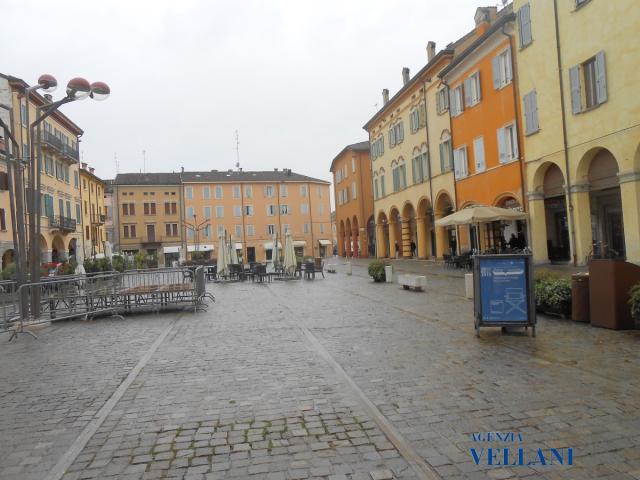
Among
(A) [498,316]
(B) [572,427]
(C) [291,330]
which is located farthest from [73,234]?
(B) [572,427]

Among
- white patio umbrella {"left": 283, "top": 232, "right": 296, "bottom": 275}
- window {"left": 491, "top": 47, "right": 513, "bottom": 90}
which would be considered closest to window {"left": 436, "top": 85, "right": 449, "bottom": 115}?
window {"left": 491, "top": 47, "right": 513, "bottom": 90}

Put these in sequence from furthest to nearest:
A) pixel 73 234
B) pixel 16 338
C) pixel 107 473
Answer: pixel 73 234, pixel 16 338, pixel 107 473

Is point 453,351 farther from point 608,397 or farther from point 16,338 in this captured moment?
point 16,338

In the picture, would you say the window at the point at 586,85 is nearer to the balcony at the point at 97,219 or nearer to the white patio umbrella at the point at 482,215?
the white patio umbrella at the point at 482,215

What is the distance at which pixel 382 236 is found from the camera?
46469mm

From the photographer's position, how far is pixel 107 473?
Answer: 375 centimetres

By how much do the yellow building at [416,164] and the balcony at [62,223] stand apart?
2723 cm

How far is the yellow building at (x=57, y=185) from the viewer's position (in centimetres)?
4131

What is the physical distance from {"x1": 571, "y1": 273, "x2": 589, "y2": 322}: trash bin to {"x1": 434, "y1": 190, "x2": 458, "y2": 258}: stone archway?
2319 centimetres

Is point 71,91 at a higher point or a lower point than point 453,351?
higher

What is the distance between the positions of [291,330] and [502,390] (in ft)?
16.8

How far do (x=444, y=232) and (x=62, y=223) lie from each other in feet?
105

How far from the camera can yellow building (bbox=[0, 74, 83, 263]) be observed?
136 ft

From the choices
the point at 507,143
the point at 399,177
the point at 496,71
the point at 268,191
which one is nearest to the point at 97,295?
the point at 507,143
